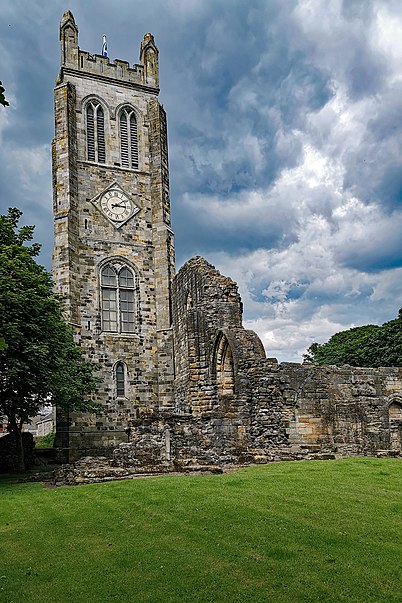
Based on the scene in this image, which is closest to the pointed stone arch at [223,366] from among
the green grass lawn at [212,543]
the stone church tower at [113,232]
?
the stone church tower at [113,232]

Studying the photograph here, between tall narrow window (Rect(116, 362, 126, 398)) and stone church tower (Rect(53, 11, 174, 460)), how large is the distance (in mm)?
52

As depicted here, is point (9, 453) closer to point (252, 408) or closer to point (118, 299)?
point (118, 299)

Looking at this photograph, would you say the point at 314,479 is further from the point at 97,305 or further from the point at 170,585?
the point at 97,305

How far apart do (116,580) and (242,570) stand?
4.67 feet

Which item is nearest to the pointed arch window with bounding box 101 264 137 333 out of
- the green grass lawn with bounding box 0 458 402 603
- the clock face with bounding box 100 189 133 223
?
the clock face with bounding box 100 189 133 223

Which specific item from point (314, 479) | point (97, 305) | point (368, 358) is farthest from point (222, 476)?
point (368, 358)

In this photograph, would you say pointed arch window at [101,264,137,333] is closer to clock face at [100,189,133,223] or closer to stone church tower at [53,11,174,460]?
stone church tower at [53,11,174,460]

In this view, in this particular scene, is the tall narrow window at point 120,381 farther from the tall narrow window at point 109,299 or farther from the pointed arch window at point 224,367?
the pointed arch window at point 224,367

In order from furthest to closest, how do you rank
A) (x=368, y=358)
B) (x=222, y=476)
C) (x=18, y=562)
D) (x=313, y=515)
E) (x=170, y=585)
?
1. (x=368, y=358)
2. (x=222, y=476)
3. (x=313, y=515)
4. (x=18, y=562)
5. (x=170, y=585)

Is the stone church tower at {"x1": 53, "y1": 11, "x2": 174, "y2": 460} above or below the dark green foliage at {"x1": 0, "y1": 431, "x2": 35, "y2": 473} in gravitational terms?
above

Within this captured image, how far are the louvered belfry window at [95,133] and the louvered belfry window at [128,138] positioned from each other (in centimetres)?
116

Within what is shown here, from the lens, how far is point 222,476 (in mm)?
13516

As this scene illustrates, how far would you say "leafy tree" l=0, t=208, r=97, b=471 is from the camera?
680 inches

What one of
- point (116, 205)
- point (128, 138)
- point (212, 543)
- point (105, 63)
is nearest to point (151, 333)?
point (116, 205)
